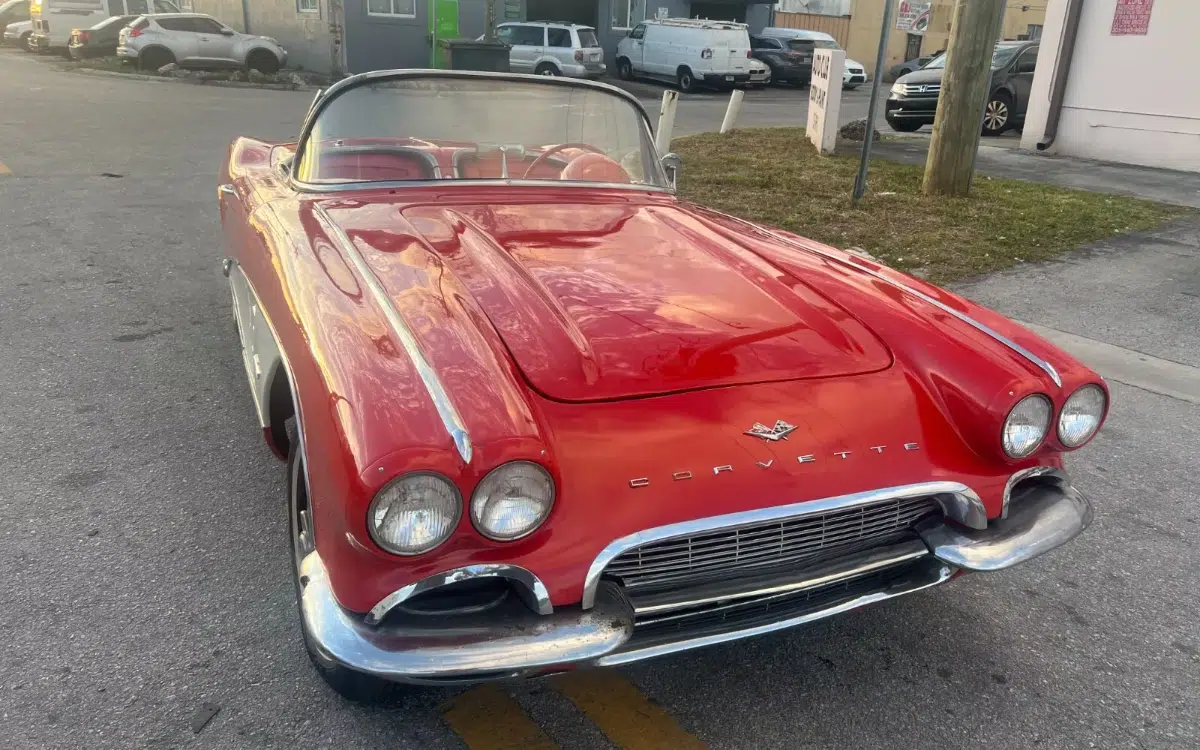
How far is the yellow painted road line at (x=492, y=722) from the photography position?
204 centimetres

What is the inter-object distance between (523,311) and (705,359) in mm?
480

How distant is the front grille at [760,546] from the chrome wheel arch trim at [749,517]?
0.7 inches

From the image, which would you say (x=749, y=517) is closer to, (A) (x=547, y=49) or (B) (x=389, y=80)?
(B) (x=389, y=80)

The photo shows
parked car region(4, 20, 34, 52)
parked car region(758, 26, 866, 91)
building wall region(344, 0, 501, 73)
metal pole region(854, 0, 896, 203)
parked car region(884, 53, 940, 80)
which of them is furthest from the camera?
parked car region(884, 53, 940, 80)

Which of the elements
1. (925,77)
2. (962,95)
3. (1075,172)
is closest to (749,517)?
(962,95)

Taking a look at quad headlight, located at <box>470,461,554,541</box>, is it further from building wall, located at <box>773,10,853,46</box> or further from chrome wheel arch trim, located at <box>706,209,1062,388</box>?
building wall, located at <box>773,10,853,46</box>

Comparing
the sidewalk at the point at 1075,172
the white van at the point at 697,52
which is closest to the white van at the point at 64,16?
the white van at the point at 697,52

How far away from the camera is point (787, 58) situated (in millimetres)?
24703

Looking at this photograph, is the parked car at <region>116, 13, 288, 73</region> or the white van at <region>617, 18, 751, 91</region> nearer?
the parked car at <region>116, 13, 288, 73</region>

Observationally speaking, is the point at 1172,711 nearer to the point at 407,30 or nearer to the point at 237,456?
the point at 237,456

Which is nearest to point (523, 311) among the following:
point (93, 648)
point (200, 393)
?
point (93, 648)

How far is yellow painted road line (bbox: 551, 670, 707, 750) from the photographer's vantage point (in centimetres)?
207

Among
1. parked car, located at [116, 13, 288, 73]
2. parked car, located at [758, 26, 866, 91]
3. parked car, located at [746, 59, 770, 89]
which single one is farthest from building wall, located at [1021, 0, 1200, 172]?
parked car, located at [116, 13, 288, 73]

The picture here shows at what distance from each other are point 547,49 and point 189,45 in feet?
26.9
